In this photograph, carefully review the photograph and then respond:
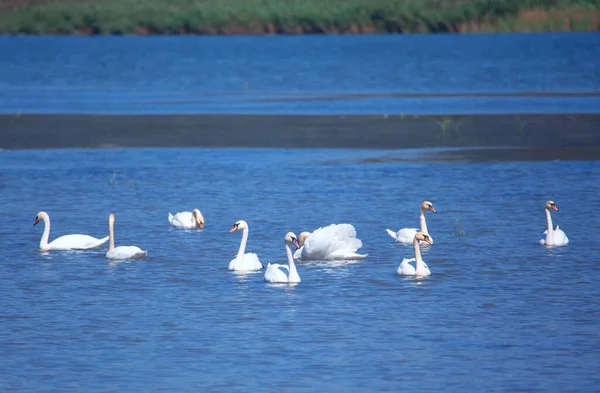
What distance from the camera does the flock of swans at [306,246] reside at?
55.3 ft

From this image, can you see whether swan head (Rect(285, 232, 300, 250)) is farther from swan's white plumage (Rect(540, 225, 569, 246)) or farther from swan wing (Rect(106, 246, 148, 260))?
swan's white plumage (Rect(540, 225, 569, 246))

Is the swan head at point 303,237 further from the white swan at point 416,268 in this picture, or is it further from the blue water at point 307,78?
the blue water at point 307,78

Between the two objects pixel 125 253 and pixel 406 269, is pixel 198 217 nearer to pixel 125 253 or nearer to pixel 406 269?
pixel 125 253

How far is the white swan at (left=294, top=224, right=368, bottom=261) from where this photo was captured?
17.8 m

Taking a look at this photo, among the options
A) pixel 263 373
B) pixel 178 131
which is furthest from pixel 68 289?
pixel 178 131

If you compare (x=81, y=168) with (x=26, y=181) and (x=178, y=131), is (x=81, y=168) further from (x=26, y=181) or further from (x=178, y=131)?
(x=178, y=131)

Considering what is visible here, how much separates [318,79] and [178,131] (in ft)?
107

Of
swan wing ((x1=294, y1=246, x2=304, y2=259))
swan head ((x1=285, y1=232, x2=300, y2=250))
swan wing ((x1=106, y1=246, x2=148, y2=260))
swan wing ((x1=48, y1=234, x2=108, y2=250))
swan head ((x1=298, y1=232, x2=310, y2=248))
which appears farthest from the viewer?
swan wing ((x1=48, y1=234, x2=108, y2=250))

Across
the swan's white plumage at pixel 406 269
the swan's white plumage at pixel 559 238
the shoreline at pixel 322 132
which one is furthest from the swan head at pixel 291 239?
the shoreline at pixel 322 132

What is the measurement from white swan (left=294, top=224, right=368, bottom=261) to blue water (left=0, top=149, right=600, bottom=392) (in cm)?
20

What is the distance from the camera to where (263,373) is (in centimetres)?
1250

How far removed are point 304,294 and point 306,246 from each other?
195cm

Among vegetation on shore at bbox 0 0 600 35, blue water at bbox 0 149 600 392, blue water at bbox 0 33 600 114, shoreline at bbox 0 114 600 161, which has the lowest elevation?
blue water at bbox 0 149 600 392

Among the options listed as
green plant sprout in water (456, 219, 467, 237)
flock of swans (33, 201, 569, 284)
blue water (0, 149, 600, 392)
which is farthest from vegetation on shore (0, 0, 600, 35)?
flock of swans (33, 201, 569, 284)
